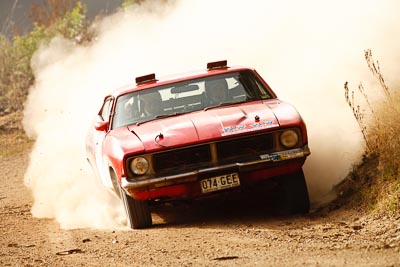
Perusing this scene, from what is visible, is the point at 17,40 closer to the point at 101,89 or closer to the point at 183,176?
the point at 101,89

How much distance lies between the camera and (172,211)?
967cm

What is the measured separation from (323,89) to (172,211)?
3993 millimetres

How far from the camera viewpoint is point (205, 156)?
8.09 meters

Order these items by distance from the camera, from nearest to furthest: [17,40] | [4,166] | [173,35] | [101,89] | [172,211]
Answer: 1. [172,211]
2. [4,166]
3. [101,89]
4. [173,35]
5. [17,40]

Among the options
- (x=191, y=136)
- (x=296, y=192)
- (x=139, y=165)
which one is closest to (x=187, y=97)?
(x=191, y=136)

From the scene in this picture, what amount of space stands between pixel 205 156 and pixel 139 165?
60 centimetres

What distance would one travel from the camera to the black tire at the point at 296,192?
328 inches

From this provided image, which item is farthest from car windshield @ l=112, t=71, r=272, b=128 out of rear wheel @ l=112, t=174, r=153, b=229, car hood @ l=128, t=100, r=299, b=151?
rear wheel @ l=112, t=174, r=153, b=229

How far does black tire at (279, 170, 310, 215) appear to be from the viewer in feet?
27.4

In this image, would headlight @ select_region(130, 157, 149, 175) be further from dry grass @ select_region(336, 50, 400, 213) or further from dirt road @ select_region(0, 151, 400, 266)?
dry grass @ select_region(336, 50, 400, 213)

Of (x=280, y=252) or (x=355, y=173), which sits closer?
(x=280, y=252)

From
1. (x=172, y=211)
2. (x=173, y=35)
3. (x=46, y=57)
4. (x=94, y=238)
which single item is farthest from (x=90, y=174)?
(x=46, y=57)

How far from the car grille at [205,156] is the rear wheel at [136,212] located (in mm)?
Result: 483

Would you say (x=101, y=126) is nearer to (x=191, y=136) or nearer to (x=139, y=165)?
(x=139, y=165)
